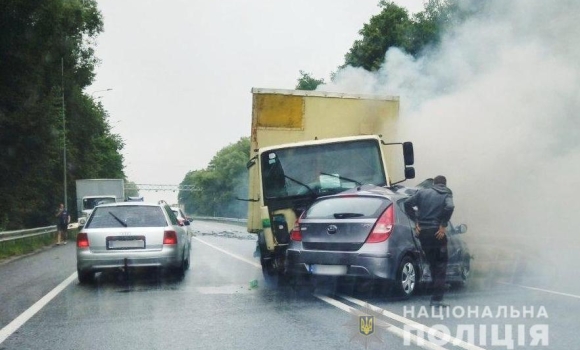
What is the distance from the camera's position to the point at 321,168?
12.7 metres

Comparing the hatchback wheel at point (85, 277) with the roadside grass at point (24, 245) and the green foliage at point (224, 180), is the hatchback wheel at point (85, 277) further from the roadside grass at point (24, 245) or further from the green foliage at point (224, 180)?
the green foliage at point (224, 180)

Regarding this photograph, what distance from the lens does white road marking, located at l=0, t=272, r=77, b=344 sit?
8.16 metres

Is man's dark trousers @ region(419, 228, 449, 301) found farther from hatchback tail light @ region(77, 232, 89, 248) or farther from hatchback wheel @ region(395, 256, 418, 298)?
hatchback tail light @ region(77, 232, 89, 248)

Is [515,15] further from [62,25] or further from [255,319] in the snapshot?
[62,25]

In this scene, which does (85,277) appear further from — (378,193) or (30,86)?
(30,86)

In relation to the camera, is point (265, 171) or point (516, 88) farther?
point (516, 88)

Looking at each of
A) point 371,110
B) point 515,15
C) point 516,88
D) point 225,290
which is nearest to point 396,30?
point 515,15

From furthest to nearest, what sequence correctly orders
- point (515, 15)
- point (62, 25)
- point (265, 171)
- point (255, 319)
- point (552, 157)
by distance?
point (62, 25) < point (515, 15) < point (552, 157) < point (265, 171) < point (255, 319)

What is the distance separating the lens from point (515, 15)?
24031 mm

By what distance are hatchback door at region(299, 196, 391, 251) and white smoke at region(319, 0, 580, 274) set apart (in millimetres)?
5782

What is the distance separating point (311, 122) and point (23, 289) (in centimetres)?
577

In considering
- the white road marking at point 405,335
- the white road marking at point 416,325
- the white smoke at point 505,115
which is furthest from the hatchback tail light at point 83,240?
the white smoke at point 505,115

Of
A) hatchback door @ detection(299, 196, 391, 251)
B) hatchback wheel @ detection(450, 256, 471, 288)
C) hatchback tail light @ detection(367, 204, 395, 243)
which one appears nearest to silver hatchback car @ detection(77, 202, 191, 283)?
hatchback door @ detection(299, 196, 391, 251)

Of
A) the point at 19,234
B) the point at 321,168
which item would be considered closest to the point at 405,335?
the point at 321,168
